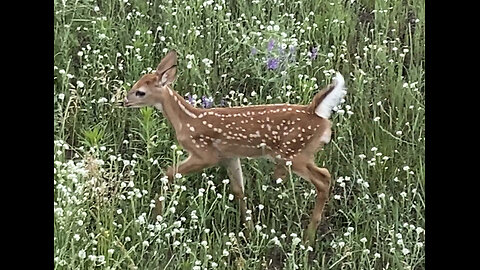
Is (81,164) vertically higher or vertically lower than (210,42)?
lower

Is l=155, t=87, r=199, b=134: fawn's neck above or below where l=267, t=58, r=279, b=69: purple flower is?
below

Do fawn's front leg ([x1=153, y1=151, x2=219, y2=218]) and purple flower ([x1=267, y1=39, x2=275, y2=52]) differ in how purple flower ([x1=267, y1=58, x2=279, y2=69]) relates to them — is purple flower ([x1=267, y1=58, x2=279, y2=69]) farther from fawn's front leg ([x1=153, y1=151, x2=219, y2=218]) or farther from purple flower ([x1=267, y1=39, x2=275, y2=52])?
fawn's front leg ([x1=153, y1=151, x2=219, y2=218])

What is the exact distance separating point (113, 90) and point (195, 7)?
31 centimetres

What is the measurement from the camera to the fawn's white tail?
3.16 m

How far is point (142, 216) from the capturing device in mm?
3170

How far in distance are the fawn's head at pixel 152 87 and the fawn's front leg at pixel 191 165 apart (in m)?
0.16

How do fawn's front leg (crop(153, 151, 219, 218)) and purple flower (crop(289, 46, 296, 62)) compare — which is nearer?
fawn's front leg (crop(153, 151, 219, 218))

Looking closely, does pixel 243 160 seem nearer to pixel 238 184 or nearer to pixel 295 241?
pixel 238 184

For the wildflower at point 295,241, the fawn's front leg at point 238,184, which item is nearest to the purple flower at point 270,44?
the fawn's front leg at point 238,184

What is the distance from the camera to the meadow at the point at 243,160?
3.17 meters

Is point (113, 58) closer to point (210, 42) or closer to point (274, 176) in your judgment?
point (210, 42)

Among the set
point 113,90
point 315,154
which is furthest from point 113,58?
point 315,154

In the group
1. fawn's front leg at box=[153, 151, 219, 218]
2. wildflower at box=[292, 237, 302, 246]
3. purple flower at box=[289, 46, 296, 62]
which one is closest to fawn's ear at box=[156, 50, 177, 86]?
fawn's front leg at box=[153, 151, 219, 218]

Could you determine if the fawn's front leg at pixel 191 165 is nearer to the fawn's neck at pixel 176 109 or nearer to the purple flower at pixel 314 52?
the fawn's neck at pixel 176 109
